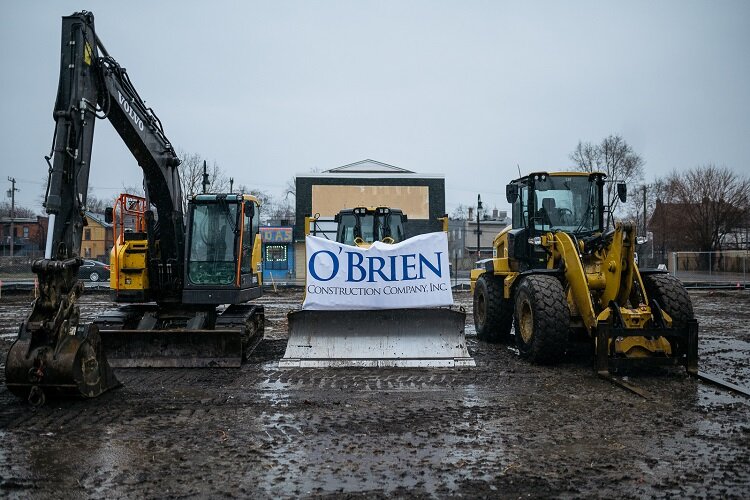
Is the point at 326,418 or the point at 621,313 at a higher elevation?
the point at 621,313

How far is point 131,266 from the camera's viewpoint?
34.9 ft

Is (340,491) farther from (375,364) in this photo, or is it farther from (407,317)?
(407,317)

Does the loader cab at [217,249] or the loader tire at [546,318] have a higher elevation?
the loader cab at [217,249]

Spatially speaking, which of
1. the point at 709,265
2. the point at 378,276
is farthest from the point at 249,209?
the point at 709,265

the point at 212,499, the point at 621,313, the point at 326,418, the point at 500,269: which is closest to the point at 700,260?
the point at 500,269

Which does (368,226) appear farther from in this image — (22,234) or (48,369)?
(22,234)

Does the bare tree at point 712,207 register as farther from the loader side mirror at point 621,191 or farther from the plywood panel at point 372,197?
the loader side mirror at point 621,191

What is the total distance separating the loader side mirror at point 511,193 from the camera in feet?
38.4

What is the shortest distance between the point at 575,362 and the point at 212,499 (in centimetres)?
663

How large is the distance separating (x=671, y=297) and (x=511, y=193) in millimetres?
3512

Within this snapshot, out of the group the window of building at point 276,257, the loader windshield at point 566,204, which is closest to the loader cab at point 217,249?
the loader windshield at point 566,204

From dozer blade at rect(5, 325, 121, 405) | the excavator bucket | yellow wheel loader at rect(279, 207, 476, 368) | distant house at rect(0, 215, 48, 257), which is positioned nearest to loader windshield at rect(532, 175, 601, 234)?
yellow wheel loader at rect(279, 207, 476, 368)

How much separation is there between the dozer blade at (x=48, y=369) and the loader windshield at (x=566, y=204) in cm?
721

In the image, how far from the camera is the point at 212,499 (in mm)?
4461
